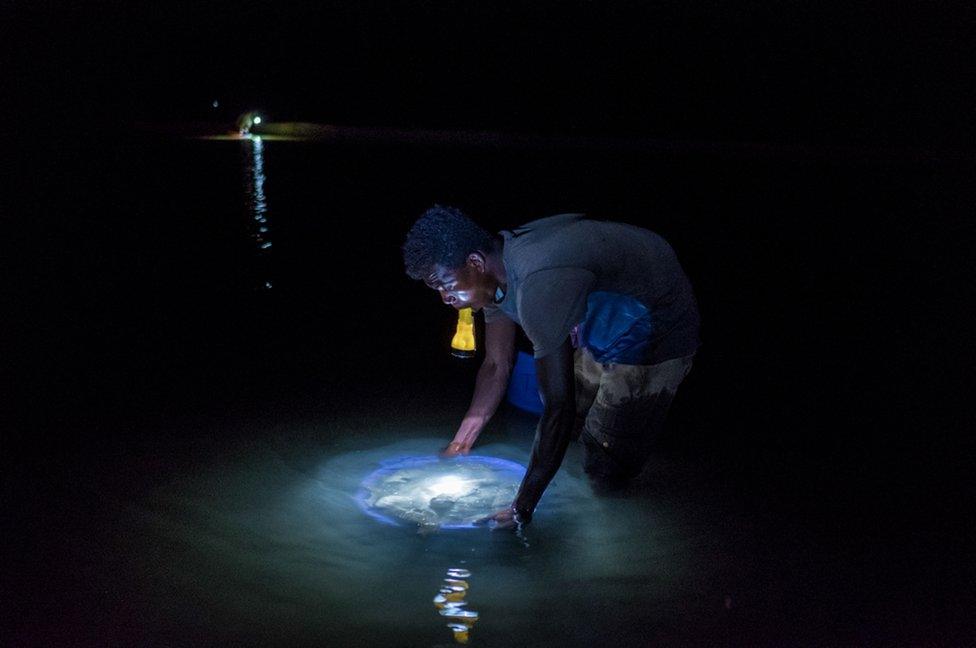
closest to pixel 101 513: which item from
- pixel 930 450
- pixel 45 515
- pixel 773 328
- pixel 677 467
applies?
pixel 45 515

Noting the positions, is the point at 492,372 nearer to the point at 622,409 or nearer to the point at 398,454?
the point at 622,409

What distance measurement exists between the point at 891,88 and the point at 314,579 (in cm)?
3332

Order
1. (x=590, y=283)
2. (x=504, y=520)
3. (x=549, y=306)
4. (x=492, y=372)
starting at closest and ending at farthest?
(x=549, y=306) < (x=590, y=283) < (x=504, y=520) < (x=492, y=372)

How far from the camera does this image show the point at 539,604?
3.32 metres

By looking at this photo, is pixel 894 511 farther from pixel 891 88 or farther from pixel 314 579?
pixel 891 88

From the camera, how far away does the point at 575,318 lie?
3.13 m

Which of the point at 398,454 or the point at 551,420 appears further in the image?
the point at 398,454

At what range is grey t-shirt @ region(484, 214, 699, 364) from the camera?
311cm

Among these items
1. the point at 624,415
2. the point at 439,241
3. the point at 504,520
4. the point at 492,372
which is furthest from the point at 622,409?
the point at 439,241

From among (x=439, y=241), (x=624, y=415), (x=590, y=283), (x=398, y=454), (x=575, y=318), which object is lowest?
(x=398, y=454)

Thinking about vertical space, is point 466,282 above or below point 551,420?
above

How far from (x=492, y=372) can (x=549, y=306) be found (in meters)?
1.18

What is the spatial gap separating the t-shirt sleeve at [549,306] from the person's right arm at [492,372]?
2.82 feet

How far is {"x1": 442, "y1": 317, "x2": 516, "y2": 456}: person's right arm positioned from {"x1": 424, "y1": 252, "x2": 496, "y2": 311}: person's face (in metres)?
0.58
